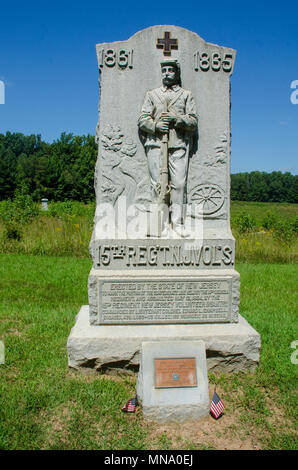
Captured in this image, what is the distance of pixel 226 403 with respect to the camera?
11.2ft

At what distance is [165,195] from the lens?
13.7 feet

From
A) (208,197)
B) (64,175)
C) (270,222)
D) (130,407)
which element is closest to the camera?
(130,407)

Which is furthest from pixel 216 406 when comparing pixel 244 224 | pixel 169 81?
pixel 244 224

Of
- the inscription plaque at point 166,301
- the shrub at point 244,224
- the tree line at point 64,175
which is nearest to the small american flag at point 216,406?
the inscription plaque at point 166,301

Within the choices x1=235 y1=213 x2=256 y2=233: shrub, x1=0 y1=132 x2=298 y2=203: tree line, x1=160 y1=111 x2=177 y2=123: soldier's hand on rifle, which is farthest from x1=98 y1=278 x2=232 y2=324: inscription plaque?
x1=0 y1=132 x2=298 y2=203: tree line

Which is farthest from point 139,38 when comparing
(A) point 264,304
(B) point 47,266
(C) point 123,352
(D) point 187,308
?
(B) point 47,266

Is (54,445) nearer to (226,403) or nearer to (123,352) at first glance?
(123,352)

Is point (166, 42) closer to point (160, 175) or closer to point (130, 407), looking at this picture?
point (160, 175)

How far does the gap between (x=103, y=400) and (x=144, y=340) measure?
72 centimetres

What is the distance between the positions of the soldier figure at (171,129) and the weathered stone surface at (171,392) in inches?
54.5

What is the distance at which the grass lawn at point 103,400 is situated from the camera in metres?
2.89

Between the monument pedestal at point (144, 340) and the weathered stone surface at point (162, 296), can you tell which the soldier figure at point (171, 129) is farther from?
the monument pedestal at point (144, 340)

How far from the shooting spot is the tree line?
43156 millimetres

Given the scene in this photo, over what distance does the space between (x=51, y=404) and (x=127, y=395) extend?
69 centimetres
